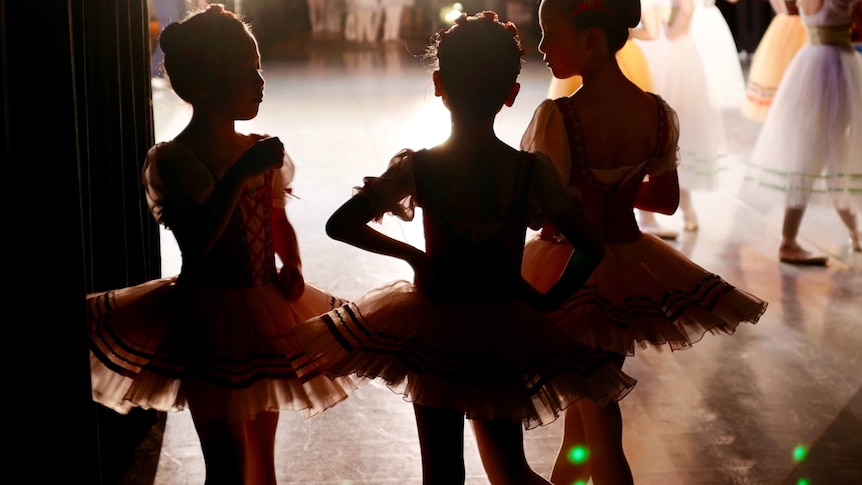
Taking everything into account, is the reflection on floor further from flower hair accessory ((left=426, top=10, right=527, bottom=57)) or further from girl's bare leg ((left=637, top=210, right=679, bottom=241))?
flower hair accessory ((left=426, top=10, right=527, bottom=57))

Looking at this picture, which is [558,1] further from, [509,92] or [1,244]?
[1,244]

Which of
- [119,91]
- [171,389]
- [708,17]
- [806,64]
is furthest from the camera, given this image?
[708,17]

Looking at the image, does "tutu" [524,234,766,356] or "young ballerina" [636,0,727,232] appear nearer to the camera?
"tutu" [524,234,766,356]

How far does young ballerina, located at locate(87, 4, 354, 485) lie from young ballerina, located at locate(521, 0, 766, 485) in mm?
566

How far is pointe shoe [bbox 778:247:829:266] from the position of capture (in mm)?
5176

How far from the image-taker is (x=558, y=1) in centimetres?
238

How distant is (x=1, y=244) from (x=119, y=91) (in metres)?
1.10

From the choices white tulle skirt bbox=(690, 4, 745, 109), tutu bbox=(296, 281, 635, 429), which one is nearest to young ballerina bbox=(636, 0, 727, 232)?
white tulle skirt bbox=(690, 4, 745, 109)

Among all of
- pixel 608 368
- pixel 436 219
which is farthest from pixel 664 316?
pixel 436 219

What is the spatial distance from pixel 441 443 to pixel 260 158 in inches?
25.0

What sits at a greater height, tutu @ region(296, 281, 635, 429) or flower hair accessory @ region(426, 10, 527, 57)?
flower hair accessory @ region(426, 10, 527, 57)

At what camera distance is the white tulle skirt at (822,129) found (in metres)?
5.00

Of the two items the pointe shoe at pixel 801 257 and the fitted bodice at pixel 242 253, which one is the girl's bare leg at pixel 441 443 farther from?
the pointe shoe at pixel 801 257

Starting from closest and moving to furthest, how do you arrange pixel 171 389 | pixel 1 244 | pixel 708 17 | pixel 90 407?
pixel 1 244 < pixel 90 407 < pixel 171 389 < pixel 708 17
